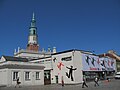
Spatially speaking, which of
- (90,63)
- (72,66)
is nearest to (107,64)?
(90,63)

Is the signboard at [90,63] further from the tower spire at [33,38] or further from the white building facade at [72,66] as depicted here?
the tower spire at [33,38]

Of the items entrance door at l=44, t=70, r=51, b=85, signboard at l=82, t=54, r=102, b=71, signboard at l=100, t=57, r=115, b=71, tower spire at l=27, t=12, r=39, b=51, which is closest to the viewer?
signboard at l=82, t=54, r=102, b=71

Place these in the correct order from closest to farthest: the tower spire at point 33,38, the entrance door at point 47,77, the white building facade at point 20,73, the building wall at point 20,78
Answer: the building wall at point 20,78 < the white building facade at point 20,73 < the entrance door at point 47,77 < the tower spire at point 33,38

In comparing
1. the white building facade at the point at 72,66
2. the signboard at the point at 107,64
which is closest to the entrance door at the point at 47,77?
the white building facade at the point at 72,66

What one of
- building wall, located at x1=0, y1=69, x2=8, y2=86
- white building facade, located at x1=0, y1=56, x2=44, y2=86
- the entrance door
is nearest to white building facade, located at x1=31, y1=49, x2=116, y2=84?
the entrance door

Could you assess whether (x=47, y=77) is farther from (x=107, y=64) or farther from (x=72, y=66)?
(x=107, y=64)

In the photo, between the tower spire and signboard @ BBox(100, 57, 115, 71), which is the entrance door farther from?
the tower spire

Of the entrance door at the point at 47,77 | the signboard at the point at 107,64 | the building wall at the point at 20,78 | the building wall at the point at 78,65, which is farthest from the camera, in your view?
the signboard at the point at 107,64

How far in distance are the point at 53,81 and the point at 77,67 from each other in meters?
7.07

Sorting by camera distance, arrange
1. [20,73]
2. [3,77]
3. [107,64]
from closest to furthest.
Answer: [3,77] → [20,73] → [107,64]

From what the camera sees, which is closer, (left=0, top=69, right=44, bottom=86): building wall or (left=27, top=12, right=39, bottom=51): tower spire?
(left=0, top=69, right=44, bottom=86): building wall

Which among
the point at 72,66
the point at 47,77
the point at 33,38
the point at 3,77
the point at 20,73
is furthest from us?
the point at 33,38

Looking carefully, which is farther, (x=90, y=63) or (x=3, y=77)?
(x=90, y=63)

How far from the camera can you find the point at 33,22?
91.6 metres
